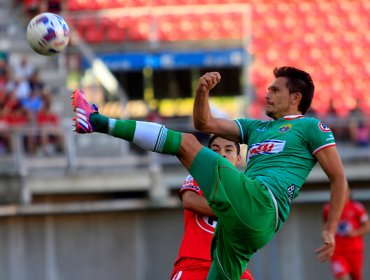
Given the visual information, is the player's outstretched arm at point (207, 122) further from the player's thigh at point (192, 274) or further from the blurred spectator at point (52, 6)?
the blurred spectator at point (52, 6)

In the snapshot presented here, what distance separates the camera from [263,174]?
227 inches

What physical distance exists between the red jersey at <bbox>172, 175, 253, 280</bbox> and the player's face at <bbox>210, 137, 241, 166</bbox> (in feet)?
1.10

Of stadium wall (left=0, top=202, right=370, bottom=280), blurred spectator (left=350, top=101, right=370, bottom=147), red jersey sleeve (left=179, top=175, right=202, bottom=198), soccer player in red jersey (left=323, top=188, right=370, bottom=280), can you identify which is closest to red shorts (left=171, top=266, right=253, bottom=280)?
red jersey sleeve (left=179, top=175, right=202, bottom=198)

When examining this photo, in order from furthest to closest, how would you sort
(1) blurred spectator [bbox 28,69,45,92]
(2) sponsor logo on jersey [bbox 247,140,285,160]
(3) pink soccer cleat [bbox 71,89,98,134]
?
(1) blurred spectator [bbox 28,69,45,92] < (2) sponsor logo on jersey [bbox 247,140,285,160] < (3) pink soccer cleat [bbox 71,89,98,134]

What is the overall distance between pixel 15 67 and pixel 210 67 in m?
4.04

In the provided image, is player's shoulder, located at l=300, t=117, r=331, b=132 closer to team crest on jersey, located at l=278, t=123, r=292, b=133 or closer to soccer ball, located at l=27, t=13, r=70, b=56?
team crest on jersey, located at l=278, t=123, r=292, b=133

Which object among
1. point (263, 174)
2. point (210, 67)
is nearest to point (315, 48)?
point (210, 67)

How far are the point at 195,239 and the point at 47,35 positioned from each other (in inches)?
73.1

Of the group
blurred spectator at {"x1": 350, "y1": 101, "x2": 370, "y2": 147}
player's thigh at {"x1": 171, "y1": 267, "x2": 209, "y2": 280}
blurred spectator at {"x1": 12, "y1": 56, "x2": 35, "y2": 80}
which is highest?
blurred spectator at {"x1": 12, "y1": 56, "x2": 35, "y2": 80}

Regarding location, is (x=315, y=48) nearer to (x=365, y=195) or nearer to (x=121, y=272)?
(x=365, y=195)

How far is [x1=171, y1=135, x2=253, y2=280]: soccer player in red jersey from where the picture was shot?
239 inches

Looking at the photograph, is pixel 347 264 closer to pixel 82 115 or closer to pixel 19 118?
pixel 19 118

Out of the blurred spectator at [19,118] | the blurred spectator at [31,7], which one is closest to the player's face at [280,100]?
the blurred spectator at [19,118]

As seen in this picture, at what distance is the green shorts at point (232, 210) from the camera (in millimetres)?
5402
